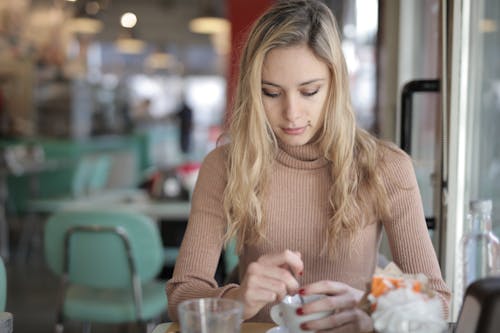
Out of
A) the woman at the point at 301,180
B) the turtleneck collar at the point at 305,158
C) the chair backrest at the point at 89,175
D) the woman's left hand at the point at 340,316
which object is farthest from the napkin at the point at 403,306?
the chair backrest at the point at 89,175

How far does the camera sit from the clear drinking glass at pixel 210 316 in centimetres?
100

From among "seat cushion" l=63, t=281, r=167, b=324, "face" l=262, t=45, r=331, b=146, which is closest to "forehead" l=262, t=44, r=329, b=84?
"face" l=262, t=45, r=331, b=146

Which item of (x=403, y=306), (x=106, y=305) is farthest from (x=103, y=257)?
(x=403, y=306)

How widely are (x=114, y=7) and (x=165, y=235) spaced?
37.7 feet

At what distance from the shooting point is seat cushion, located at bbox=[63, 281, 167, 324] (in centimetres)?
285

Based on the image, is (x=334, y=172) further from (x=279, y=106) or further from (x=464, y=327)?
(x=464, y=327)

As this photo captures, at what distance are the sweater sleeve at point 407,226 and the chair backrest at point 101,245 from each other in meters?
1.51

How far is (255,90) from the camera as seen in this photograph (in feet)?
5.14

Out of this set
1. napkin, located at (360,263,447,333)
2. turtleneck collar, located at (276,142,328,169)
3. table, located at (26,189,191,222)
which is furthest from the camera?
table, located at (26,189,191,222)

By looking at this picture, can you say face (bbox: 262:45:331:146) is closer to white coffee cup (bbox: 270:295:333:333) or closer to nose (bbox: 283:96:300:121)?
nose (bbox: 283:96:300:121)

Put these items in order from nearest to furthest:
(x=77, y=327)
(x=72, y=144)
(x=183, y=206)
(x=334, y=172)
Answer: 1. (x=334, y=172)
2. (x=183, y=206)
3. (x=77, y=327)
4. (x=72, y=144)

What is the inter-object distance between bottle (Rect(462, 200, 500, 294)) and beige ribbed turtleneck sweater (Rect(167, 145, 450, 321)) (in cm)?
26

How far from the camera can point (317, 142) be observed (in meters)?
1.70

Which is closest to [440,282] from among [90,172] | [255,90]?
[255,90]
